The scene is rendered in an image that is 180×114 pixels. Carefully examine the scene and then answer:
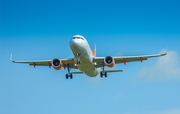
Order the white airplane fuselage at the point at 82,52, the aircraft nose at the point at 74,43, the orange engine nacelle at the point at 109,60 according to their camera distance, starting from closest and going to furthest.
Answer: the aircraft nose at the point at 74,43 < the white airplane fuselage at the point at 82,52 < the orange engine nacelle at the point at 109,60

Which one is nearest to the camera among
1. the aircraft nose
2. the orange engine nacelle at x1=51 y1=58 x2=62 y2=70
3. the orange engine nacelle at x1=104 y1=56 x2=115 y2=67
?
the aircraft nose

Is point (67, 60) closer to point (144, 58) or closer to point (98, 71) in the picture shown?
point (98, 71)

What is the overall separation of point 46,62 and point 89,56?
25.7 feet

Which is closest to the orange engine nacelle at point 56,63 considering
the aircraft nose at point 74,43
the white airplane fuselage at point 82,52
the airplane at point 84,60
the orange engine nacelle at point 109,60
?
the airplane at point 84,60

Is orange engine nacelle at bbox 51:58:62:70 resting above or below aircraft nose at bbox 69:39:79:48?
below

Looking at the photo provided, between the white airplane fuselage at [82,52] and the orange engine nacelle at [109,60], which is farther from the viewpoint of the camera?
the orange engine nacelle at [109,60]

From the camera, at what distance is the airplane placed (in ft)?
110

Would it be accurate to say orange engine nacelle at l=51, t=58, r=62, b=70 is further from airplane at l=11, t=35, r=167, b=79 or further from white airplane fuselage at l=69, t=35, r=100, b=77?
white airplane fuselage at l=69, t=35, r=100, b=77

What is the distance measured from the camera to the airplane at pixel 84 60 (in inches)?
1316

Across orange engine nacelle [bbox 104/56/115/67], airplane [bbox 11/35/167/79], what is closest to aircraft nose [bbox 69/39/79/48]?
airplane [bbox 11/35/167/79]

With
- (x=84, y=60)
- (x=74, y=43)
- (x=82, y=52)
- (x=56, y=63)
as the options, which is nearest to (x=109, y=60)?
(x=84, y=60)

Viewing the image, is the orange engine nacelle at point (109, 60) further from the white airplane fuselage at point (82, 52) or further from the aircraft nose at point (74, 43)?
the aircraft nose at point (74, 43)

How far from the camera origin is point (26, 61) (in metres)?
41.4

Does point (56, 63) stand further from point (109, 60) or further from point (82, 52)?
point (109, 60)
